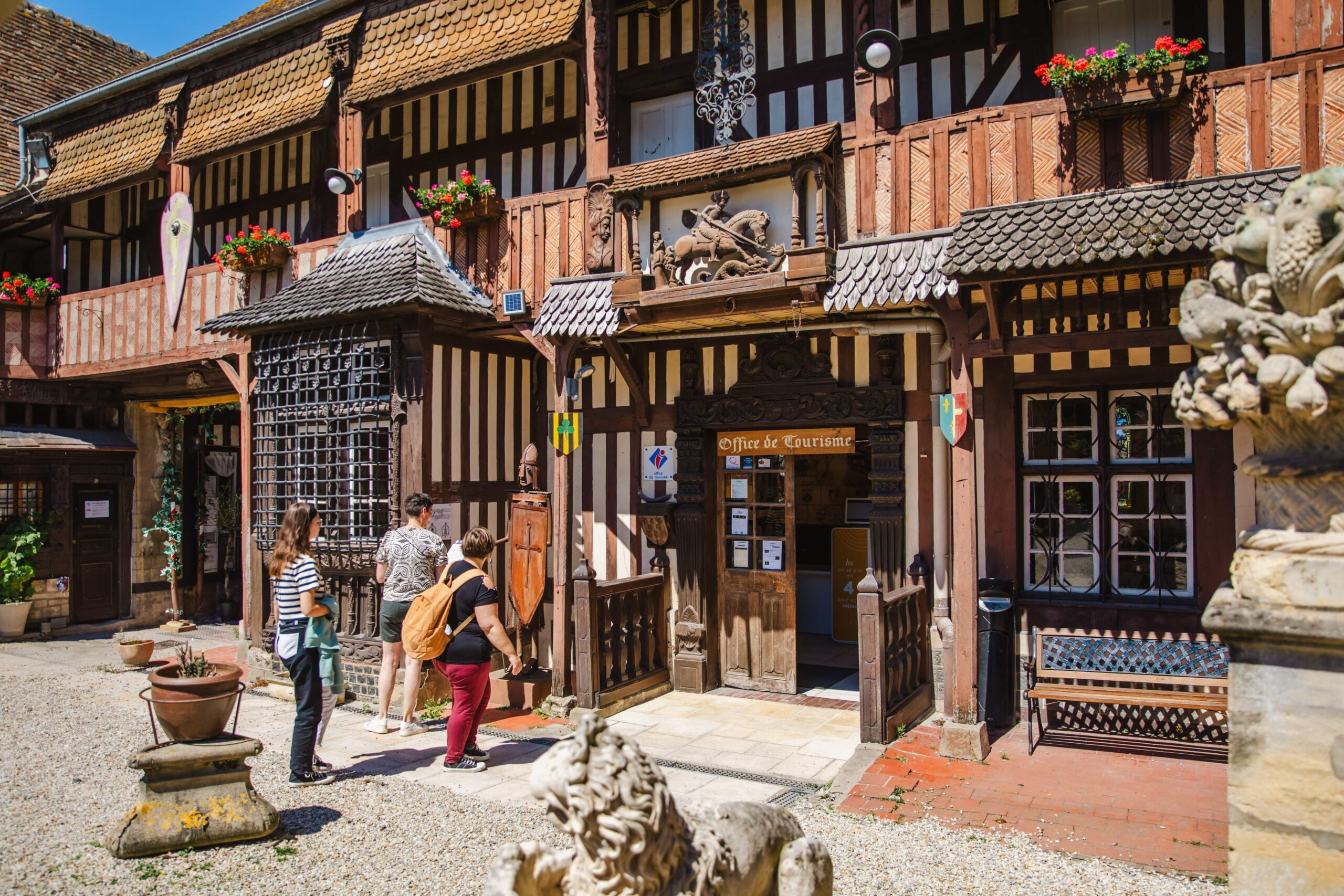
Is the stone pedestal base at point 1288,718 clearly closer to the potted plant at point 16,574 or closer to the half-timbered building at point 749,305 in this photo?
the half-timbered building at point 749,305

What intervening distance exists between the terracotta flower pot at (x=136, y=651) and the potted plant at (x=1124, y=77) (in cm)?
1077

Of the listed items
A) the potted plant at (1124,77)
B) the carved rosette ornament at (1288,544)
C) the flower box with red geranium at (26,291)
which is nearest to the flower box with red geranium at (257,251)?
the flower box with red geranium at (26,291)

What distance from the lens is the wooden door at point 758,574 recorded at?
877 centimetres

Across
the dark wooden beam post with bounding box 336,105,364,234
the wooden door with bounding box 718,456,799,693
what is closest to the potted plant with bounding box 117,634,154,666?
the dark wooden beam post with bounding box 336,105,364,234

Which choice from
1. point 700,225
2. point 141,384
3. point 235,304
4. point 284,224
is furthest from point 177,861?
point 141,384

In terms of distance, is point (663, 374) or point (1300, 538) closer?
point (1300, 538)

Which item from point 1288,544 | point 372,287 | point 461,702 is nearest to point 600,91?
point 372,287

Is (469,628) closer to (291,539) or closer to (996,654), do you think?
(291,539)

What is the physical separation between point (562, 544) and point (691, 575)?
142cm

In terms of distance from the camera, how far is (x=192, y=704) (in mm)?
5074

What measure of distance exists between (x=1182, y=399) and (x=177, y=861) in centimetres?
528

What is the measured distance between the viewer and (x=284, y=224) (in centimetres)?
1212

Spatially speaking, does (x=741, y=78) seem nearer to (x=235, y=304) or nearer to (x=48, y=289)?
(x=235, y=304)

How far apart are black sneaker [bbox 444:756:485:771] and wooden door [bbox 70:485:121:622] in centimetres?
995
